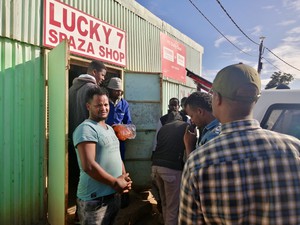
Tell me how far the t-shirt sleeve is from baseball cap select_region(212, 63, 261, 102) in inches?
47.4

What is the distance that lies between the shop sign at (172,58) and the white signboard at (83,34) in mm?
1850

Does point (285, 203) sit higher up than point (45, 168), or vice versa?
point (285, 203)

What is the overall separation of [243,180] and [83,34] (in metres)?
4.10

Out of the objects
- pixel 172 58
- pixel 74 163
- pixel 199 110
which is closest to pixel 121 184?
pixel 199 110

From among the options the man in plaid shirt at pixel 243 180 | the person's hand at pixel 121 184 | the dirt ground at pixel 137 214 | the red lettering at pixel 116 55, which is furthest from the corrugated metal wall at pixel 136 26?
the man in plaid shirt at pixel 243 180

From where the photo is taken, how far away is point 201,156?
109cm

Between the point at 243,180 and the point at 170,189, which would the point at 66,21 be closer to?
the point at 170,189

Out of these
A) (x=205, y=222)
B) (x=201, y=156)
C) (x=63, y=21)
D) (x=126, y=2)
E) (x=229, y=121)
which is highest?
(x=126, y=2)

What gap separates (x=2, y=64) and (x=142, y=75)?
2.65 metres

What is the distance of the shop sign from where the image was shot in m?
7.14

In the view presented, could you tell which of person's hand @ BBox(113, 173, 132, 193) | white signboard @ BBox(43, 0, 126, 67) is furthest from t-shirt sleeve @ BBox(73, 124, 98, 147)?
white signboard @ BBox(43, 0, 126, 67)

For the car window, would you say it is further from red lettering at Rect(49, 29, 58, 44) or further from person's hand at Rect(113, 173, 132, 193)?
red lettering at Rect(49, 29, 58, 44)

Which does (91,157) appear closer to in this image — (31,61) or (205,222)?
(205,222)

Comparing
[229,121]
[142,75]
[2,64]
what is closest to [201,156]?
[229,121]
